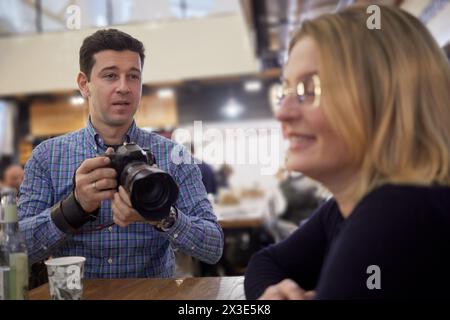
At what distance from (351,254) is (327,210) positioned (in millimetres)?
254

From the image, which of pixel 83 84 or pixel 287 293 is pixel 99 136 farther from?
pixel 287 293

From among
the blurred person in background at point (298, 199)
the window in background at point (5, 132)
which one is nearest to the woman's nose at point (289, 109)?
the window in background at point (5, 132)

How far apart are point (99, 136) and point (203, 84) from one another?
5115 millimetres

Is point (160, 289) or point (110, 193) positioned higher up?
point (110, 193)

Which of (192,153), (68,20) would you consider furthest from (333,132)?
(68,20)

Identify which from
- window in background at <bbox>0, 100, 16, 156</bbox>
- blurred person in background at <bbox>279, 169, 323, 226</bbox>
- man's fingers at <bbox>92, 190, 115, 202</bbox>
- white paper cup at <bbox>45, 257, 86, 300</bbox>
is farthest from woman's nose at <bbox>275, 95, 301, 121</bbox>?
blurred person in background at <bbox>279, 169, 323, 226</bbox>

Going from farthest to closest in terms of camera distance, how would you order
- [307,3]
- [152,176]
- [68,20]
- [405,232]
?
[307,3]
[68,20]
[152,176]
[405,232]

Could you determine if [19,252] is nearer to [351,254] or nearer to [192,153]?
[192,153]

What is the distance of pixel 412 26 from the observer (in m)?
0.65

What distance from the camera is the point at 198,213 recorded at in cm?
104

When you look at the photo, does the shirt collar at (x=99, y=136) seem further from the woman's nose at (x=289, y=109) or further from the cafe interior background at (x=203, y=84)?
the woman's nose at (x=289, y=109)

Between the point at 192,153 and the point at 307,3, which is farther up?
the point at 307,3

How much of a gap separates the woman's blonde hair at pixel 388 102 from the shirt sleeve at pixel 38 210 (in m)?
0.61

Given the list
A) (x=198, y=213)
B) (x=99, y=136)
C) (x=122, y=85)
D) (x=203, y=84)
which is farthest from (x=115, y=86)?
(x=203, y=84)
